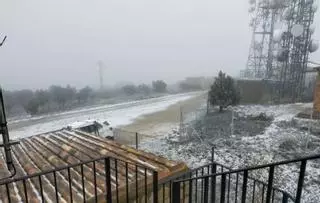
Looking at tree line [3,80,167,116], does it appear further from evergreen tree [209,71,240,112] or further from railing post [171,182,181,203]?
railing post [171,182,181,203]

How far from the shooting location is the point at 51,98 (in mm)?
25688

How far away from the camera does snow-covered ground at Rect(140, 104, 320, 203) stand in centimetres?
671

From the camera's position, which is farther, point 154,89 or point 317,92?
point 154,89

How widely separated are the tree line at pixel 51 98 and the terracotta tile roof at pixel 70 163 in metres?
16.2

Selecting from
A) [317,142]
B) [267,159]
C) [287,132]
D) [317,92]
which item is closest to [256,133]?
[287,132]

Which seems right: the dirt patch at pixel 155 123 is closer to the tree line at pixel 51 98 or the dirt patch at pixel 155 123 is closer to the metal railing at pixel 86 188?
the metal railing at pixel 86 188

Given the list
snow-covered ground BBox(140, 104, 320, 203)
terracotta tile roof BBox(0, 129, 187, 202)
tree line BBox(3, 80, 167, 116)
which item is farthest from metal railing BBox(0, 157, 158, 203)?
tree line BBox(3, 80, 167, 116)

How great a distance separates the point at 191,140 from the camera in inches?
422

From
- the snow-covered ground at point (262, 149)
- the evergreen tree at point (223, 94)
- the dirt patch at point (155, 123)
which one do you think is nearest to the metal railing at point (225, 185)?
the snow-covered ground at point (262, 149)

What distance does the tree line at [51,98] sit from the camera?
22.8 meters

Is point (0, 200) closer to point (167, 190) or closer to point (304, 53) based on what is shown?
point (167, 190)

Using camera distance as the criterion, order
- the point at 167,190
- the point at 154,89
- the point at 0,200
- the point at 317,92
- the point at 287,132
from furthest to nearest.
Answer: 1. the point at 154,89
2. the point at 317,92
3. the point at 287,132
4. the point at 167,190
5. the point at 0,200

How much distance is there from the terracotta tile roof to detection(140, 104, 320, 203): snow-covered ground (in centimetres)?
365

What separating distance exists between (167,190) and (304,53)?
58.3 ft
